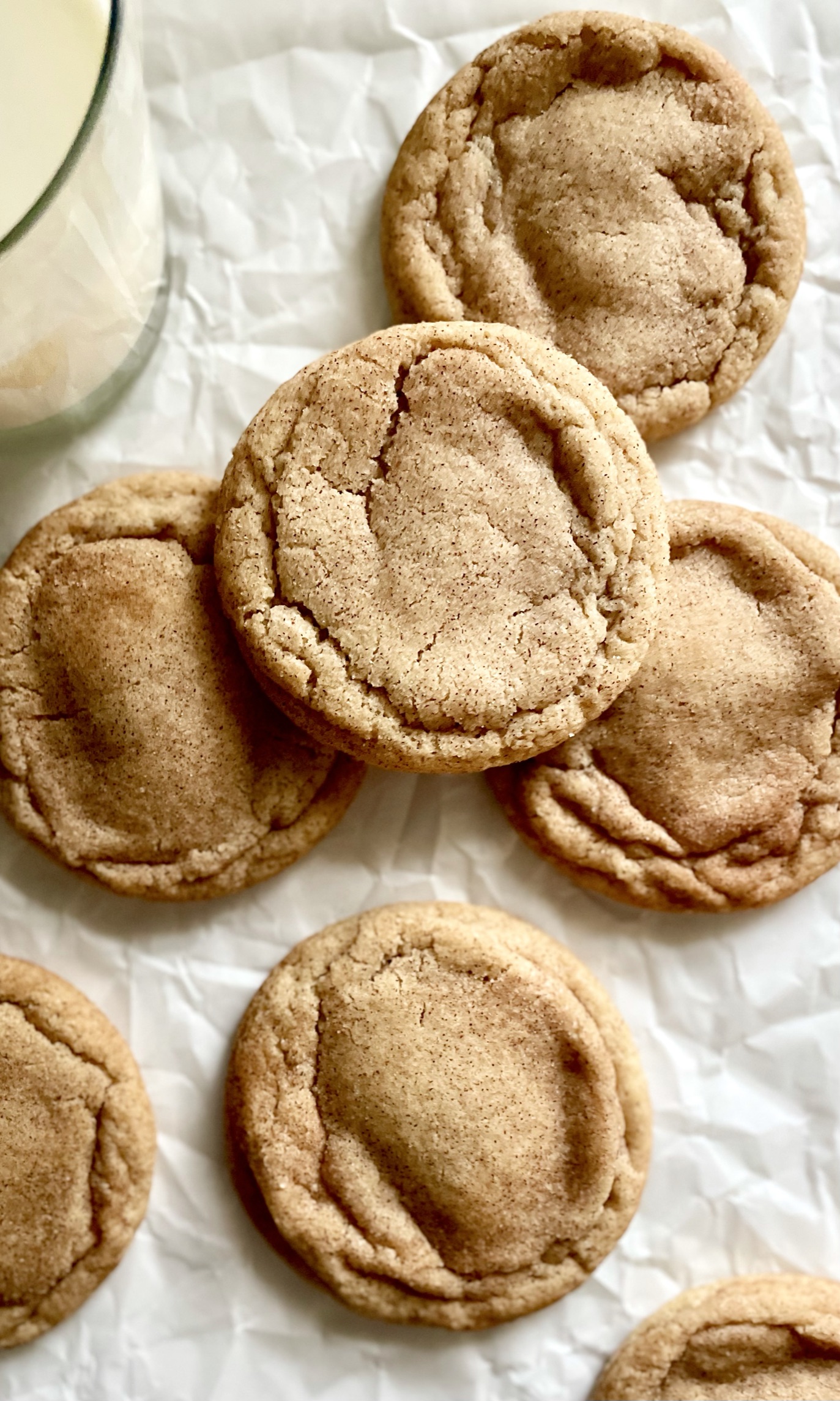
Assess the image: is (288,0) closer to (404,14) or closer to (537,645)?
(404,14)

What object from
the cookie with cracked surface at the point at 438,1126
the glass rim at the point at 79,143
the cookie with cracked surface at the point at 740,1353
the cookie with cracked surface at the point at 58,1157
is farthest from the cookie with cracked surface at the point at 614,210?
the cookie with cracked surface at the point at 740,1353

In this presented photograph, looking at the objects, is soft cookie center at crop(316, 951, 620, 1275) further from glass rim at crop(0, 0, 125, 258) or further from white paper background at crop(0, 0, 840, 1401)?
glass rim at crop(0, 0, 125, 258)

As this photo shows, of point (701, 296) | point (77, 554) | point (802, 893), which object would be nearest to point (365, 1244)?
point (802, 893)

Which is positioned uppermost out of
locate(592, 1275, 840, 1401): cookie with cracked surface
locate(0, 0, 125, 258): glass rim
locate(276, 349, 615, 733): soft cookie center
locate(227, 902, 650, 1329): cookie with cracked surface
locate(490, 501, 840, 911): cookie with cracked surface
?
locate(0, 0, 125, 258): glass rim

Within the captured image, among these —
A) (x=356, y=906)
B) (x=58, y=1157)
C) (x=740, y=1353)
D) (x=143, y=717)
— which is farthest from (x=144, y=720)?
(x=740, y=1353)

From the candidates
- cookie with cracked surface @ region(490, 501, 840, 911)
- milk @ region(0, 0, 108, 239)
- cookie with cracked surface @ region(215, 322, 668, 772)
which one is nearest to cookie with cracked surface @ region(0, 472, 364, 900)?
→ cookie with cracked surface @ region(215, 322, 668, 772)

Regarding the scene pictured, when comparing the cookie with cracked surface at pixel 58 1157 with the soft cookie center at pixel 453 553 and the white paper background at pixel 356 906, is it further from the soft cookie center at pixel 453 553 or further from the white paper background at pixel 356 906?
the soft cookie center at pixel 453 553
